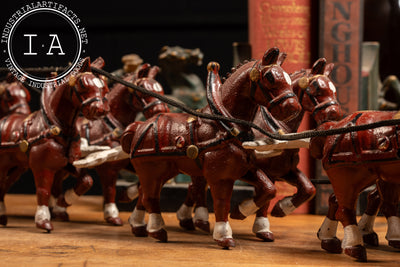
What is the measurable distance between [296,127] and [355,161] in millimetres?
727

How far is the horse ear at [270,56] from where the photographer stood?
273 cm

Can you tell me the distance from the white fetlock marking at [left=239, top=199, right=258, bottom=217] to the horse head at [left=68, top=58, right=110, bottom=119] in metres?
0.98

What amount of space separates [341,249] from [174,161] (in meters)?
1.01

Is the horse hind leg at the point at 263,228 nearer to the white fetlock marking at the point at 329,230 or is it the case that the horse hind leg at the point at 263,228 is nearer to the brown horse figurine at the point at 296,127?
the brown horse figurine at the point at 296,127

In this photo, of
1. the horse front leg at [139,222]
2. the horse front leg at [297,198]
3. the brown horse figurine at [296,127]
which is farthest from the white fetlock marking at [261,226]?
the horse front leg at [139,222]

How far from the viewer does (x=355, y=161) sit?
8.40 ft

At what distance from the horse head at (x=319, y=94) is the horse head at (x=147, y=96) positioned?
3.06 feet

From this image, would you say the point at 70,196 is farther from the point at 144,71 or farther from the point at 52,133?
the point at 144,71

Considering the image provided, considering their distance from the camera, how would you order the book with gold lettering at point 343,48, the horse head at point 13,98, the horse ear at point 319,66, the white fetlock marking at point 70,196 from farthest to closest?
the book with gold lettering at point 343,48
the horse head at point 13,98
the white fetlock marking at point 70,196
the horse ear at point 319,66

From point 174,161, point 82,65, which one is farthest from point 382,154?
point 82,65

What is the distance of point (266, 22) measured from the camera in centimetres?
451

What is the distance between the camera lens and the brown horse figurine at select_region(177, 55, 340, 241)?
9.44ft

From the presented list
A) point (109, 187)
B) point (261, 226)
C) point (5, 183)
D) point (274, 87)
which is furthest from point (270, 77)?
point (5, 183)

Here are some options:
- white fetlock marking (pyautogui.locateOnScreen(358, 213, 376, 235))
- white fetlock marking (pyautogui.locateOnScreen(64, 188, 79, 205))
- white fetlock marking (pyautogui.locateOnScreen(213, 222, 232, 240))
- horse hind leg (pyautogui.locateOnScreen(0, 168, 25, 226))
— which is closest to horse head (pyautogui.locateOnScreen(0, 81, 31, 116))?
horse hind leg (pyautogui.locateOnScreen(0, 168, 25, 226))
